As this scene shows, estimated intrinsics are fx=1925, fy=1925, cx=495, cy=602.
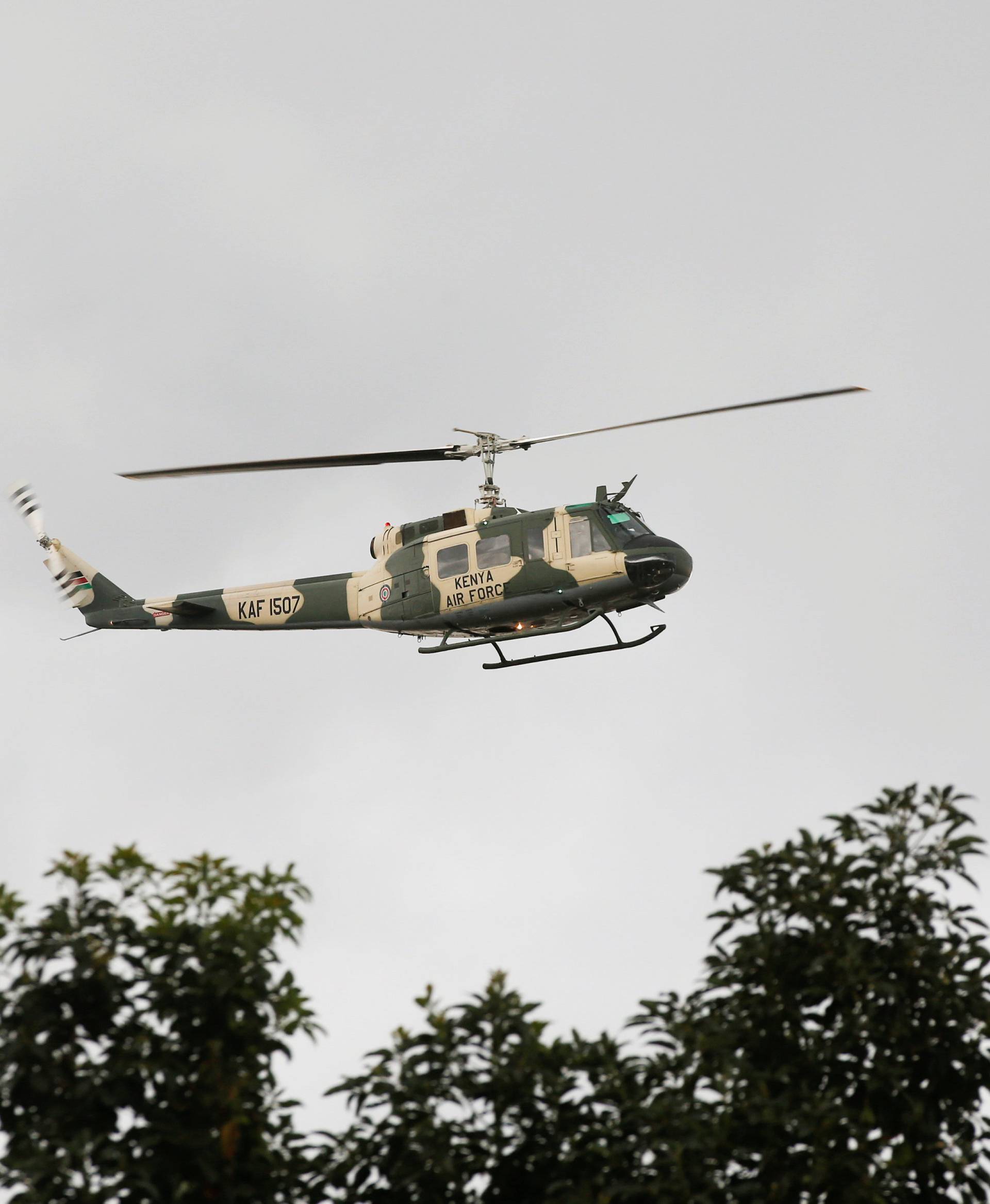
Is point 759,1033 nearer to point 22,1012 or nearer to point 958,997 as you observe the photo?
point 958,997

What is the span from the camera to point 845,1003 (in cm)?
1752

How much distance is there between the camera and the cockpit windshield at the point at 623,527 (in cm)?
3441

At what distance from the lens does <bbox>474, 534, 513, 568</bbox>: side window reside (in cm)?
3525

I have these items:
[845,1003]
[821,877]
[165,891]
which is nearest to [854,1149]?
[845,1003]

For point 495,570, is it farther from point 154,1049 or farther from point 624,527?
point 154,1049

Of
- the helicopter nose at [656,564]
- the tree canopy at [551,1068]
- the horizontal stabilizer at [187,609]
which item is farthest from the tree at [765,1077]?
the horizontal stabilizer at [187,609]

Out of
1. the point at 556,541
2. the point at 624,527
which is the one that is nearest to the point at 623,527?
the point at 624,527

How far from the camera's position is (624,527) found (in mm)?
34656

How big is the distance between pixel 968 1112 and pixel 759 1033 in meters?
1.98

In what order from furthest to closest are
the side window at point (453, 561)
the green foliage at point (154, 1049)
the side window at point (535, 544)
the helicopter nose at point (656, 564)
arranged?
the side window at point (453, 561) < the side window at point (535, 544) < the helicopter nose at point (656, 564) < the green foliage at point (154, 1049)

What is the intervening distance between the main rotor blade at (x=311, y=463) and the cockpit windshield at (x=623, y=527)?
419 centimetres

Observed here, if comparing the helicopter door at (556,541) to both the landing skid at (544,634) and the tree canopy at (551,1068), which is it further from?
the tree canopy at (551,1068)

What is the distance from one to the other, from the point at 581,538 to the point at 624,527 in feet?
2.66

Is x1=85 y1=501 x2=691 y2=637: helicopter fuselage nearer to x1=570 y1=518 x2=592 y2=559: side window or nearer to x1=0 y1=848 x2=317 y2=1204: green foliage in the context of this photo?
x1=570 y1=518 x2=592 y2=559: side window
